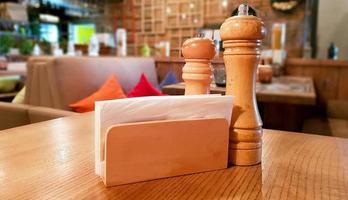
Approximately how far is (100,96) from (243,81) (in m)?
1.34

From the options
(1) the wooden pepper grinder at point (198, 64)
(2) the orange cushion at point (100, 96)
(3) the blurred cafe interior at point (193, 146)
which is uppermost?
(1) the wooden pepper grinder at point (198, 64)

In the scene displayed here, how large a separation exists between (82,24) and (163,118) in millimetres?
7856

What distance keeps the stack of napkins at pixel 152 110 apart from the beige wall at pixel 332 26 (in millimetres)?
4870

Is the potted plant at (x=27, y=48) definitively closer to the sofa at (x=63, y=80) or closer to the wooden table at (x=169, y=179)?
the sofa at (x=63, y=80)

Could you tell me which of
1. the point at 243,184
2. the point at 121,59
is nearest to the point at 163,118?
the point at 243,184

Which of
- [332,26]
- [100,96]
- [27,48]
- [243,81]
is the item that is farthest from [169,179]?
[332,26]

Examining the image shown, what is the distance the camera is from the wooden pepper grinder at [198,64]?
1.84ft

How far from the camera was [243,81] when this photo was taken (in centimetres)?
54

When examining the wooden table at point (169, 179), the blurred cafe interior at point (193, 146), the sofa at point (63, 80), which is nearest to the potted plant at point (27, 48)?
the sofa at point (63, 80)

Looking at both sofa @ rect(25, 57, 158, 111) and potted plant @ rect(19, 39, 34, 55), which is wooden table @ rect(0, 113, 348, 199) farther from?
potted plant @ rect(19, 39, 34, 55)

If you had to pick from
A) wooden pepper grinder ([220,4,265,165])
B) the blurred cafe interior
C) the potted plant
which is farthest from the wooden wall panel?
the potted plant

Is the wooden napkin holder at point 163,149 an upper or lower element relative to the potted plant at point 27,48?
lower

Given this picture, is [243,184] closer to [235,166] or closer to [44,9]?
[235,166]

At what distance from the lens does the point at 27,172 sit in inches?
18.4
